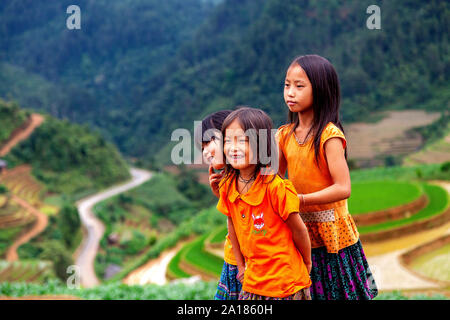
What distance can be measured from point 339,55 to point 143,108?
2273cm

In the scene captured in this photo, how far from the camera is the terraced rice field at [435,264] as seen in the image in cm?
679

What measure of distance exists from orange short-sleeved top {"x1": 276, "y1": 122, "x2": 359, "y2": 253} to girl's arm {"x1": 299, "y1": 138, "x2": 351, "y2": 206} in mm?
38

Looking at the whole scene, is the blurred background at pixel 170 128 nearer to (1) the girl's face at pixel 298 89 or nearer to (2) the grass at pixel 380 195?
(2) the grass at pixel 380 195

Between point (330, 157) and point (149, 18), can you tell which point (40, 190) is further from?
point (149, 18)

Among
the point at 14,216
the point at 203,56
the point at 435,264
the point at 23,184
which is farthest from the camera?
the point at 203,56

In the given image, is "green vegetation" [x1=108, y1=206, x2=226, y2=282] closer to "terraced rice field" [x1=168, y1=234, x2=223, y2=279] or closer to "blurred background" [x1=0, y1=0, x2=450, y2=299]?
"blurred background" [x1=0, y1=0, x2=450, y2=299]

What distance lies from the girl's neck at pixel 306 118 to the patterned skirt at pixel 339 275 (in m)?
0.48

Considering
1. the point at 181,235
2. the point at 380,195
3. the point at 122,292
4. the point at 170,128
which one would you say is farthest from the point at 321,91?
the point at 170,128

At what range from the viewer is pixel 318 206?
1838mm

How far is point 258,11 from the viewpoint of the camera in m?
50.2

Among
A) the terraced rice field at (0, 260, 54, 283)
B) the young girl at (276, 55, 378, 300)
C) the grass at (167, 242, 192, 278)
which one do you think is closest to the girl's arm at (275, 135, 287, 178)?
the young girl at (276, 55, 378, 300)

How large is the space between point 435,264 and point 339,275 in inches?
238

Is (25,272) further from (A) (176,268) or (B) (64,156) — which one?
(B) (64,156)

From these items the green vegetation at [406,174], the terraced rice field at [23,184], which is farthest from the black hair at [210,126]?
the terraced rice field at [23,184]
